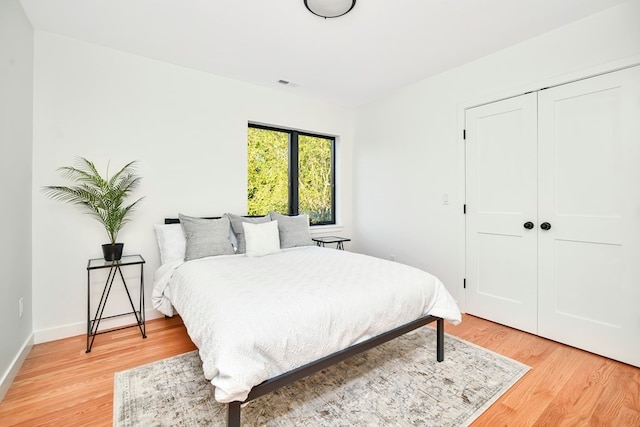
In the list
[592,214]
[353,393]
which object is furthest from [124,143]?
[592,214]

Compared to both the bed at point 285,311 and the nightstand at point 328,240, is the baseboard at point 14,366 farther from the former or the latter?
the nightstand at point 328,240

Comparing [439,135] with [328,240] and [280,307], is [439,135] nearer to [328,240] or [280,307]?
[328,240]

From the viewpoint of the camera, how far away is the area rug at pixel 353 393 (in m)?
1.57

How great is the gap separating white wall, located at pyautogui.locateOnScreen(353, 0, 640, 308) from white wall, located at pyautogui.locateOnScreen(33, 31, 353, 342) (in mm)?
1607

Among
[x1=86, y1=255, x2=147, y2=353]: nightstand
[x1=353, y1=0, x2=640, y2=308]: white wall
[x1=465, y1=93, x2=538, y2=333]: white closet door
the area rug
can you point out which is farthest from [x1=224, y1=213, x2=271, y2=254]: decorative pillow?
[x1=465, y1=93, x2=538, y2=333]: white closet door

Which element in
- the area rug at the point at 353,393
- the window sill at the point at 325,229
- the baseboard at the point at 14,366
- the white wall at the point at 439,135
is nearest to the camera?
the area rug at the point at 353,393

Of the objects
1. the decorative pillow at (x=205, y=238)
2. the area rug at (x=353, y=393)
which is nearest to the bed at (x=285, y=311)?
the decorative pillow at (x=205, y=238)

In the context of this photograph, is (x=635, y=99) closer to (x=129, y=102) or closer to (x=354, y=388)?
(x=354, y=388)

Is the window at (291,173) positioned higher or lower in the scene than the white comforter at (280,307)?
higher

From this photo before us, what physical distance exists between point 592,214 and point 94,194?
4138mm

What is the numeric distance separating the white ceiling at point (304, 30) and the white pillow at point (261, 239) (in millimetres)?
1682

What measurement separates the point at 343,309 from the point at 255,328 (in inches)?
20.4

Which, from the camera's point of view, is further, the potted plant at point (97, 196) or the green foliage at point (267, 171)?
the green foliage at point (267, 171)

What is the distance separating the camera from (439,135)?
3.28m
